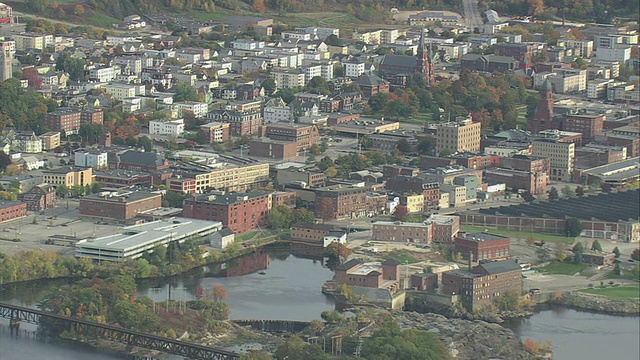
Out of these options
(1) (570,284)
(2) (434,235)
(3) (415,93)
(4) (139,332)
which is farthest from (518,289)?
(3) (415,93)

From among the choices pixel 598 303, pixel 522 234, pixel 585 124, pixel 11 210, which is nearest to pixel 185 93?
pixel 585 124

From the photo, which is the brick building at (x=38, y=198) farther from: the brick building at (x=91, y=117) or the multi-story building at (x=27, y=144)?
the brick building at (x=91, y=117)

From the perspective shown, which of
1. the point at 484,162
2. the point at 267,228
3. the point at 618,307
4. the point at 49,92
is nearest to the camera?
the point at 618,307

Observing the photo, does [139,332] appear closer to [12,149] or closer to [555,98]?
[12,149]

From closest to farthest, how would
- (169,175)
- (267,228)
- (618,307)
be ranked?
(618,307)
(267,228)
(169,175)

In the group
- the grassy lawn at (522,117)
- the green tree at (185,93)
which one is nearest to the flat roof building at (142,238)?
the green tree at (185,93)
